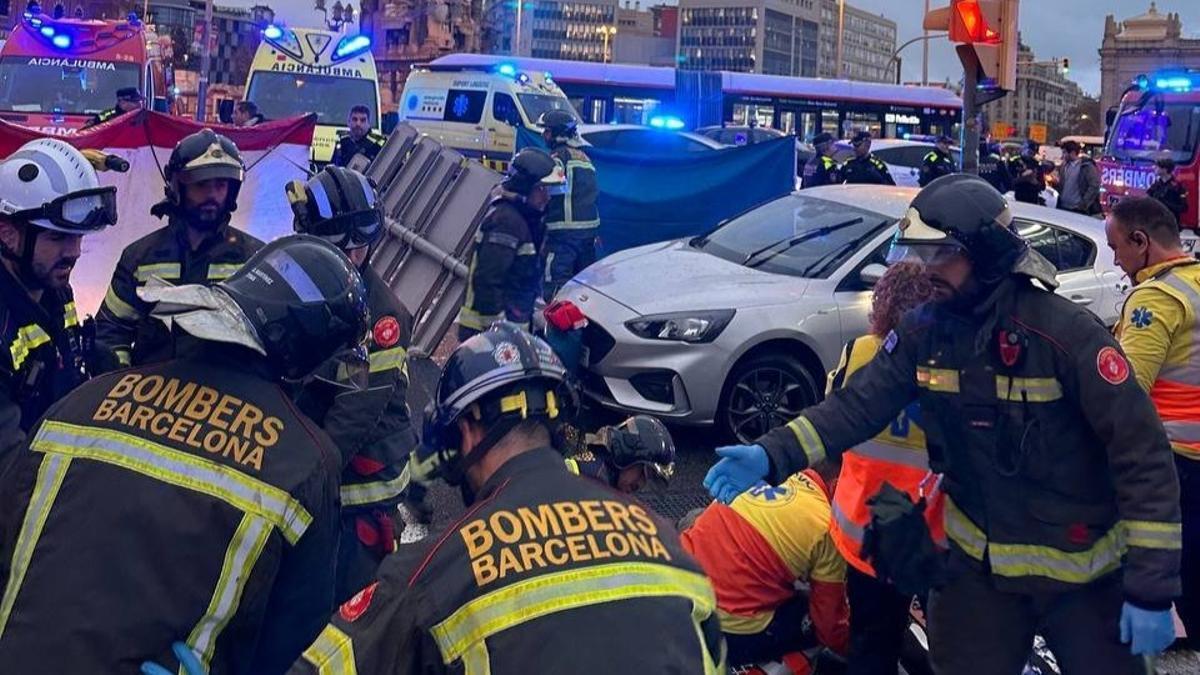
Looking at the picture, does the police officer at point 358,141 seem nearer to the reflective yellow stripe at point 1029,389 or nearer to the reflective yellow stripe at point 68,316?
the reflective yellow stripe at point 68,316

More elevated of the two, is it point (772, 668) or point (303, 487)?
point (303, 487)

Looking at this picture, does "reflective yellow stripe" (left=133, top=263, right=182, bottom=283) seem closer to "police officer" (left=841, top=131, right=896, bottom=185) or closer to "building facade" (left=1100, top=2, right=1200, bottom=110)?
"police officer" (left=841, top=131, right=896, bottom=185)

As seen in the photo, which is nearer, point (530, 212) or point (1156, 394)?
point (1156, 394)

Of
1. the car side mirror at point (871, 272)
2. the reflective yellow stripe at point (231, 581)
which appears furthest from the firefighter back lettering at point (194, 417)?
the car side mirror at point (871, 272)

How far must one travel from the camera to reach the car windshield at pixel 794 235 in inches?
303

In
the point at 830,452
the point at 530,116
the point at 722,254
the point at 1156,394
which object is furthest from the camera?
the point at 530,116

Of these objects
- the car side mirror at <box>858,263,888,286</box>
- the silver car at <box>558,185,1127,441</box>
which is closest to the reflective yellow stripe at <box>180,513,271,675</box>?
the silver car at <box>558,185,1127,441</box>

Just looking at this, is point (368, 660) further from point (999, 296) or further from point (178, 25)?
point (178, 25)

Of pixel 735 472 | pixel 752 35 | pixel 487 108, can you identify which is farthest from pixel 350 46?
pixel 752 35

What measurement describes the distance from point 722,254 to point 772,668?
434 centimetres

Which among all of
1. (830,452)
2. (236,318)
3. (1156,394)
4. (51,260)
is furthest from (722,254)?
(236,318)

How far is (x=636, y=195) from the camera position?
1203 cm

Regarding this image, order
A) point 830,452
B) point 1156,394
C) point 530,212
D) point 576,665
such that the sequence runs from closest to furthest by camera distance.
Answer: point 576,665 < point 830,452 < point 1156,394 < point 530,212

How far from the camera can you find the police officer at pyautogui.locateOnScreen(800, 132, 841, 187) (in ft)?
47.3
